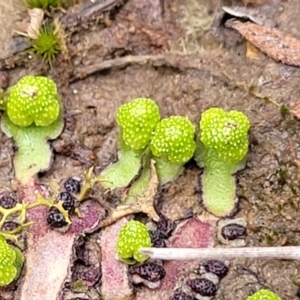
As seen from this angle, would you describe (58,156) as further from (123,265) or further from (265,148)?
(265,148)

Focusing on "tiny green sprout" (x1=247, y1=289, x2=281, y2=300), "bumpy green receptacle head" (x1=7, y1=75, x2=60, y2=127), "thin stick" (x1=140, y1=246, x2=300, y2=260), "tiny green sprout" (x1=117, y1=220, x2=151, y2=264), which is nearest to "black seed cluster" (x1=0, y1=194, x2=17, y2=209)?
"bumpy green receptacle head" (x1=7, y1=75, x2=60, y2=127)

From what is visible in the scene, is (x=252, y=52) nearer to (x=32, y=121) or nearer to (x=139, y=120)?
(x=139, y=120)

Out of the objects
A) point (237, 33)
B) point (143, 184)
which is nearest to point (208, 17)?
point (237, 33)

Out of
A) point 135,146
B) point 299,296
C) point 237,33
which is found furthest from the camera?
point 237,33

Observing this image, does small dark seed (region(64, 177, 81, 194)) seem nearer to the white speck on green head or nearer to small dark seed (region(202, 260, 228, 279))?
the white speck on green head

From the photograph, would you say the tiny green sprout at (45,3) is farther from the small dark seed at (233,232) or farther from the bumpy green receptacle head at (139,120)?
the small dark seed at (233,232)

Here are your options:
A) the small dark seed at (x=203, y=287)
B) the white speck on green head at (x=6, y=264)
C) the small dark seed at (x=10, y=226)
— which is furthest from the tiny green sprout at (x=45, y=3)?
the small dark seed at (x=203, y=287)
